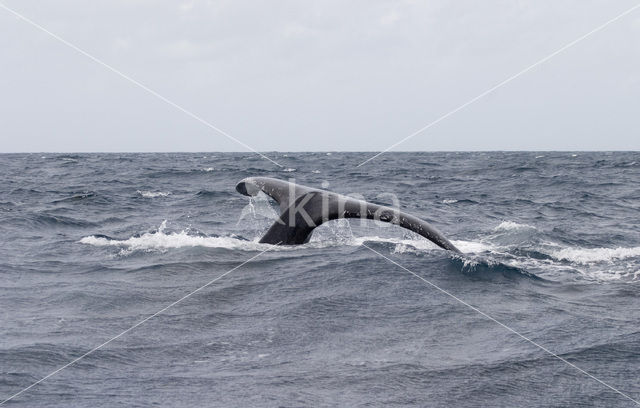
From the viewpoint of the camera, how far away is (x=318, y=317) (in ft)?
27.6

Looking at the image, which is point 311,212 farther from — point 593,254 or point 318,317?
point 593,254

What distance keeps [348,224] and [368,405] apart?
11645 mm

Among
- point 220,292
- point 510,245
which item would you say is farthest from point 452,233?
point 220,292

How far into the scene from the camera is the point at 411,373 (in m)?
6.48

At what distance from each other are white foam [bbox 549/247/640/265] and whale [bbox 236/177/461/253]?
4.27 m

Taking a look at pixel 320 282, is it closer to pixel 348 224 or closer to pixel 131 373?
pixel 131 373

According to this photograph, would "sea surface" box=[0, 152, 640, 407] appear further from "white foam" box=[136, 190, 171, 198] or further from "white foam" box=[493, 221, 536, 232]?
"white foam" box=[136, 190, 171, 198]

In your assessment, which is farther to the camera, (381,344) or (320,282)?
(320,282)

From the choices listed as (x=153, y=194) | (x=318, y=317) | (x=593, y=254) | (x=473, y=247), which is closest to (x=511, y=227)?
(x=473, y=247)

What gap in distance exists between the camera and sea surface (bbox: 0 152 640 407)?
20.0 feet

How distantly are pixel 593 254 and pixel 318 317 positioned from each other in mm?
7993

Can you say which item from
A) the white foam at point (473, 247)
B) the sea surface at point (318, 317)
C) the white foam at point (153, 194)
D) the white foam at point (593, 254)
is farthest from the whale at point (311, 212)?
the white foam at point (153, 194)

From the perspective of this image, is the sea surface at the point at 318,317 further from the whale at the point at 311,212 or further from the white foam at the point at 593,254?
the whale at the point at 311,212

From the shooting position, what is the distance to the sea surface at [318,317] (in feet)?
20.0
